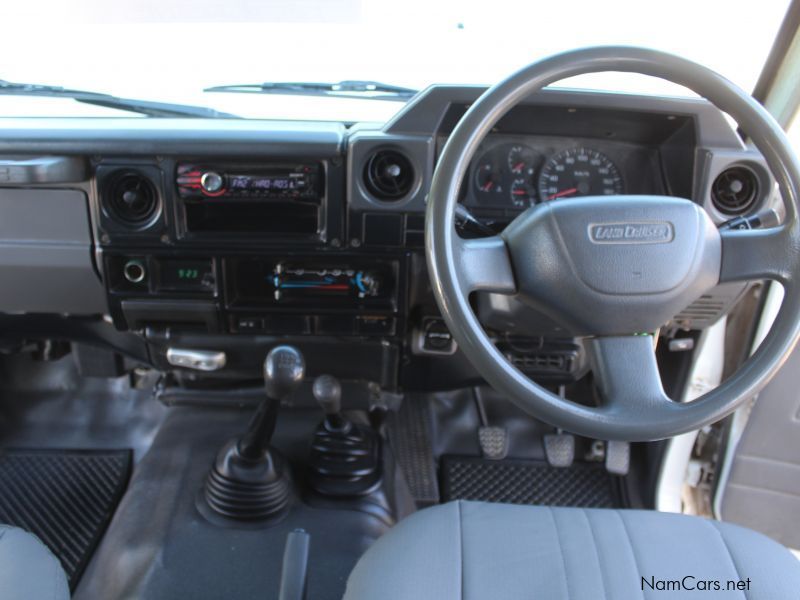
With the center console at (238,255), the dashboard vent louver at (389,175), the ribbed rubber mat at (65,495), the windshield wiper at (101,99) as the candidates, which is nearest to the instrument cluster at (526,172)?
the dashboard vent louver at (389,175)

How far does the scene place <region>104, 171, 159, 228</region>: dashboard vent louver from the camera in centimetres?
149

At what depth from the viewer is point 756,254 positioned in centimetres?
110

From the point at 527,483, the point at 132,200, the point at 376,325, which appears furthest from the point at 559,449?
the point at 132,200

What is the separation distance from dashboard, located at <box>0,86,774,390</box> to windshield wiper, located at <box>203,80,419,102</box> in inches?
7.0

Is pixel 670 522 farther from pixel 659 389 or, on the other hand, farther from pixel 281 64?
pixel 281 64

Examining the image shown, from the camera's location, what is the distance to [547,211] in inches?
42.9

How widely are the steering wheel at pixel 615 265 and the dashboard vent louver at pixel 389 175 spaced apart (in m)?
0.39

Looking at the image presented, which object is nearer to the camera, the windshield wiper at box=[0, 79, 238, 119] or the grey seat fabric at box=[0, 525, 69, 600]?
the grey seat fabric at box=[0, 525, 69, 600]

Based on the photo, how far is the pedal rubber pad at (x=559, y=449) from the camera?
7.25ft

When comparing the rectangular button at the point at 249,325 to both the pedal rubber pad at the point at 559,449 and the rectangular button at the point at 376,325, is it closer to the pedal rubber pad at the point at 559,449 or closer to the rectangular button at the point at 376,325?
the rectangular button at the point at 376,325

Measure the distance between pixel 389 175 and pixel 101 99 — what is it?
84 cm

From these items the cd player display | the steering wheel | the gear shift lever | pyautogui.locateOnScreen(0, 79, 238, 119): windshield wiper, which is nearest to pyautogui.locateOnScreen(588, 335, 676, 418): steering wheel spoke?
the steering wheel

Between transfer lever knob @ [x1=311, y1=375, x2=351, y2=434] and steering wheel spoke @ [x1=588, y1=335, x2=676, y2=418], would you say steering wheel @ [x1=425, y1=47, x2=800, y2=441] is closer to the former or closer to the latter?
steering wheel spoke @ [x1=588, y1=335, x2=676, y2=418]

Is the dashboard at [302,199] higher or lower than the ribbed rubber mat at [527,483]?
higher
